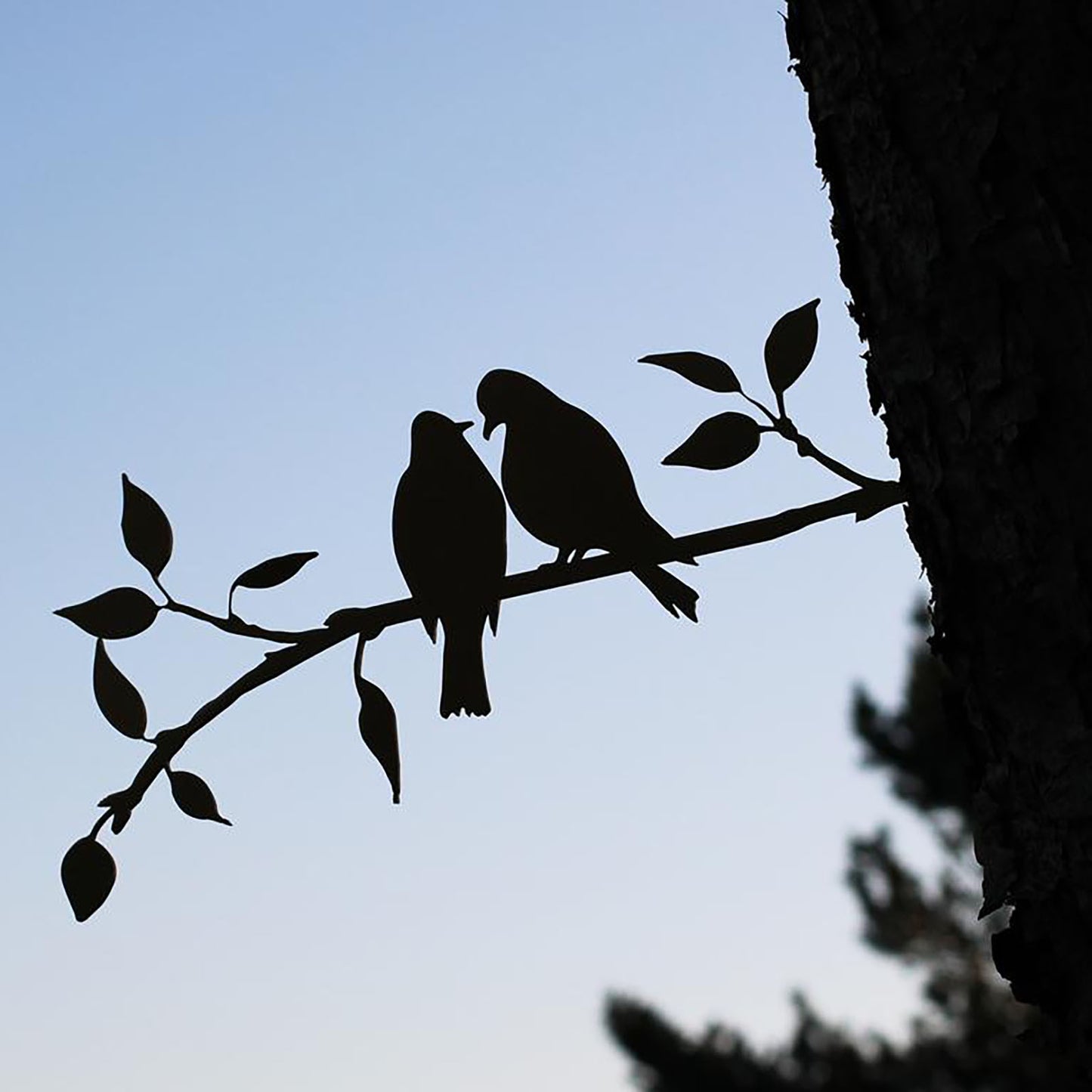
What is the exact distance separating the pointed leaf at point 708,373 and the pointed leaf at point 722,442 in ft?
0.07

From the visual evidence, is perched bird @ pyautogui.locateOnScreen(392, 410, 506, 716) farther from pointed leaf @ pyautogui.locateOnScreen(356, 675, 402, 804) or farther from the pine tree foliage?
the pine tree foliage

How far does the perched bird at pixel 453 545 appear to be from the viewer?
1231 mm

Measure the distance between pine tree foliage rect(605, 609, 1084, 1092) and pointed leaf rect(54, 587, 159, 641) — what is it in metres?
8.30

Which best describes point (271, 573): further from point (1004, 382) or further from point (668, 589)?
point (1004, 382)

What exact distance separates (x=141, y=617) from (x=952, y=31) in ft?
2.55

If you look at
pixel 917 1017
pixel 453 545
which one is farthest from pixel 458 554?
pixel 917 1017

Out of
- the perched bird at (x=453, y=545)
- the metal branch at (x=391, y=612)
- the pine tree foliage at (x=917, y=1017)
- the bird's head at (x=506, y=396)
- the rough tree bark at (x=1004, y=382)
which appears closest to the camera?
the rough tree bark at (x=1004, y=382)

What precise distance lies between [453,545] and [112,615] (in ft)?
0.98

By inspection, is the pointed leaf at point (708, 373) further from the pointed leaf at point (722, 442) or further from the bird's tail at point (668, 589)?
the bird's tail at point (668, 589)

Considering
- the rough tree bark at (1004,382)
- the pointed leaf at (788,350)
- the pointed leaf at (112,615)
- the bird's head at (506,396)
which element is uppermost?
the bird's head at (506,396)

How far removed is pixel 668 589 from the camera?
1245 millimetres

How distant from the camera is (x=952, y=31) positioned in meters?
1.00

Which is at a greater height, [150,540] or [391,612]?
[150,540]

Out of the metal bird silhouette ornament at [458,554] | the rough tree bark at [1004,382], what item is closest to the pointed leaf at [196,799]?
the metal bird silhouette ornament at [458,554]
